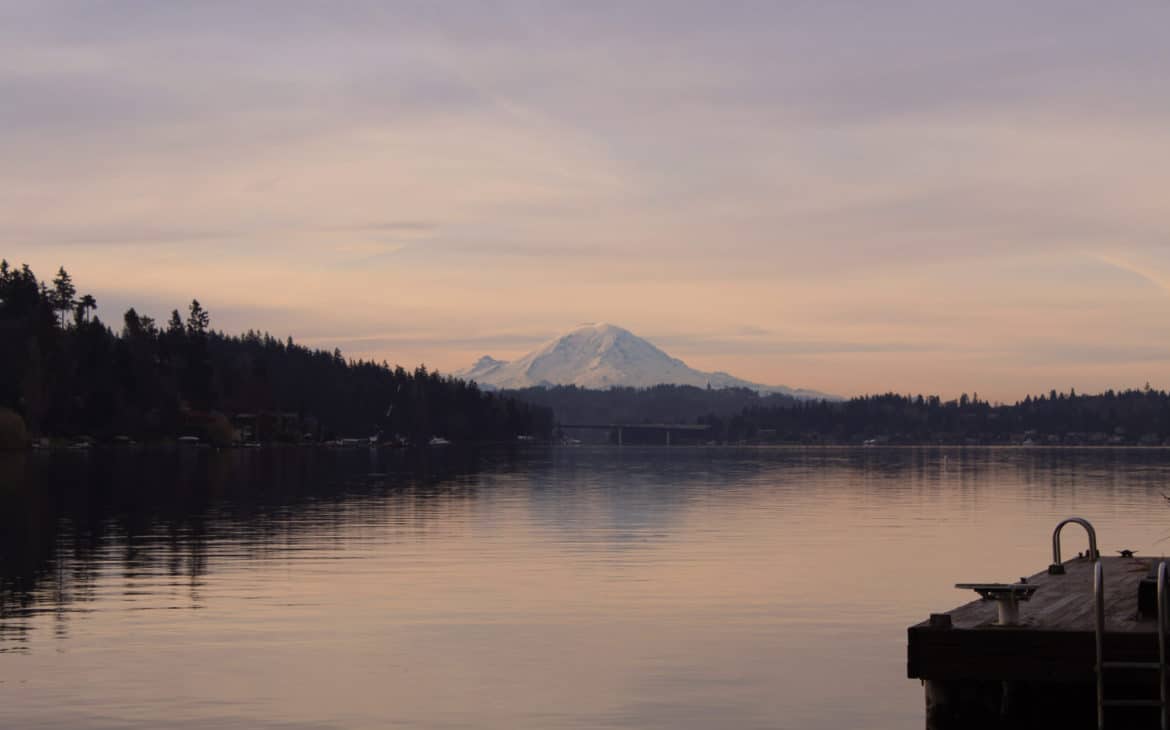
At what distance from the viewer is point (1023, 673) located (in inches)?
924

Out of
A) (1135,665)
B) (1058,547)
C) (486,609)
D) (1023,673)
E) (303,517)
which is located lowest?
(486,609)

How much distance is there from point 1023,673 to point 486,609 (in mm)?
20389

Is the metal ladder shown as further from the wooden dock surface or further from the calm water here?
the calm water

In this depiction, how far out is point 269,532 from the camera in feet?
226

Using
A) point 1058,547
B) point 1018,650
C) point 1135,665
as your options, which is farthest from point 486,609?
point 1135,665

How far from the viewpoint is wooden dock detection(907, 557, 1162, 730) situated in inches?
912

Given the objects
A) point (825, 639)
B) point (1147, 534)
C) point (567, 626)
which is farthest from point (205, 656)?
point (1147, 534)

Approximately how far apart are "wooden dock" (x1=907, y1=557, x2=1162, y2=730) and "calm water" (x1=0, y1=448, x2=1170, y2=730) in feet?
10.5

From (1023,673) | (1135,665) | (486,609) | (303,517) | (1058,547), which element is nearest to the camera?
(1135,665)

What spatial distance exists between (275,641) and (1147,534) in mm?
46423

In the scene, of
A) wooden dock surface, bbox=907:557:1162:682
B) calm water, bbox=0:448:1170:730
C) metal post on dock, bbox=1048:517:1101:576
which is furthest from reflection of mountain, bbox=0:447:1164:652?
metal post on dock, bbox=1048:517:1101:576

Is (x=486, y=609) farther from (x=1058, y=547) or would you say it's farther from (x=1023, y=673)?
(x=1023, y=673)

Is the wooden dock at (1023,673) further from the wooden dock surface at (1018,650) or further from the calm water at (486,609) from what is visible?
the calm water at (486,609)

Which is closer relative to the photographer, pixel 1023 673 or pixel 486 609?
pixel 1023 673
